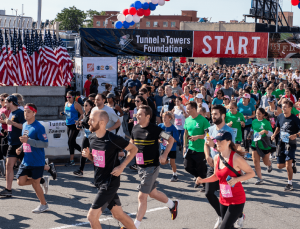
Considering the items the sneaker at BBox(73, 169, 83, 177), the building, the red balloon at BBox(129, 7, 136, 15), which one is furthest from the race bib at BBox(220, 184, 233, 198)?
the building

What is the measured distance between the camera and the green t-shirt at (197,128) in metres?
6.95

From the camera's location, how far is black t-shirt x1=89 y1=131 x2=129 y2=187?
186 inches

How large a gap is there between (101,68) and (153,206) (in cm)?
1051

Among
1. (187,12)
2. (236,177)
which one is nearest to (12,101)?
(236,177)

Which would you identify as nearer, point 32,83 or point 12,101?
point 12,101

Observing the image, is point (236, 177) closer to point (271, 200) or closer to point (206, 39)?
point (271, 200)

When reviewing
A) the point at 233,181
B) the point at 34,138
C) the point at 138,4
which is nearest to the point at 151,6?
the point at 138,4

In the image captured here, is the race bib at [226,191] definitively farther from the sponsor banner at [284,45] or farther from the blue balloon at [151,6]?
the sponsor banner at [284,45]

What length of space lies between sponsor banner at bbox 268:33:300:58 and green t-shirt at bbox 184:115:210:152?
37.5ft

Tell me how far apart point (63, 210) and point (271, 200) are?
392 centimetres

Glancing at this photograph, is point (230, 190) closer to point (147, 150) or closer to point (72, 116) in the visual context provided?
point (147, 150)

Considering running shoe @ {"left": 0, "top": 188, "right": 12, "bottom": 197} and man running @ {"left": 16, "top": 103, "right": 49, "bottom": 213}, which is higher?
man running @ {"left": 16, "top": 103, "right": 49, "bottom": 213}

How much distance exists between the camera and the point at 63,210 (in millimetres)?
6402

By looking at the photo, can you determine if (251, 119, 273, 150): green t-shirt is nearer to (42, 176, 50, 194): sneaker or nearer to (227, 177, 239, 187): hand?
(227, 177, 239, 187): hand
